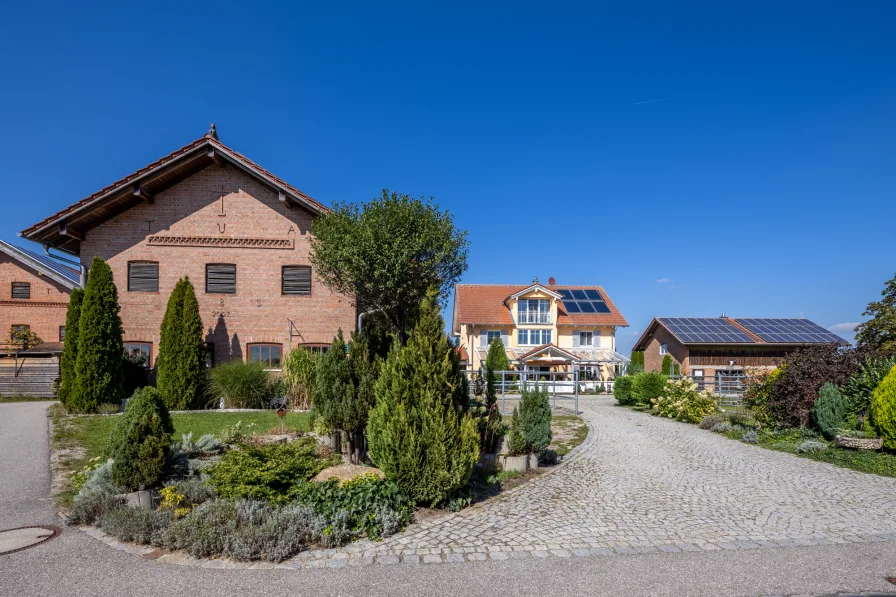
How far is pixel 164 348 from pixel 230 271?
371 centimetres

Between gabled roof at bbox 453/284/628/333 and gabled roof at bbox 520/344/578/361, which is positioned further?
gabled roof at bbox 453/284/628/333

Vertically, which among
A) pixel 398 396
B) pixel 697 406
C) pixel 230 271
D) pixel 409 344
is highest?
pixel 230 271

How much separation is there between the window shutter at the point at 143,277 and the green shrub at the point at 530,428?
15421 mm

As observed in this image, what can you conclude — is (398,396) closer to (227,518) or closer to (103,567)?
(227,518)

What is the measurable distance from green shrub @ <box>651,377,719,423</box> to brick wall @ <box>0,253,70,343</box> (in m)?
30.5

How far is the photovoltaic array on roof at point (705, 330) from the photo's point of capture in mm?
37031

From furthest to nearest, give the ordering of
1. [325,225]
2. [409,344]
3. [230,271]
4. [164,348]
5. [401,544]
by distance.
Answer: [230,271] < [164,348] < [325,225] < [409,344] < [401,544]

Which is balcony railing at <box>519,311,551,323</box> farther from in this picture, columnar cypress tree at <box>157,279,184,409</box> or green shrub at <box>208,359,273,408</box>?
columnar cypress tree at <box>157,279,184,409</box>

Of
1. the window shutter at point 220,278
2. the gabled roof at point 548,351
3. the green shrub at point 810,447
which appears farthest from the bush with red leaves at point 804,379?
the gabled roof at point 548,351

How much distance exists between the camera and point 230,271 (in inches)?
760

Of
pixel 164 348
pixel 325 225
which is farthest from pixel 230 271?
pixel 325 225

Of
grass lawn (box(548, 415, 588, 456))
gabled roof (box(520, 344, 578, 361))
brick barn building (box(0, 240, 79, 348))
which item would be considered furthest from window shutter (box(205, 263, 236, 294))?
gabled roof (box(520, 344, 578, 361))

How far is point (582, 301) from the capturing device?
4250cm

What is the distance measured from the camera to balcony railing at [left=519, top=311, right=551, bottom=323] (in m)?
40.2
